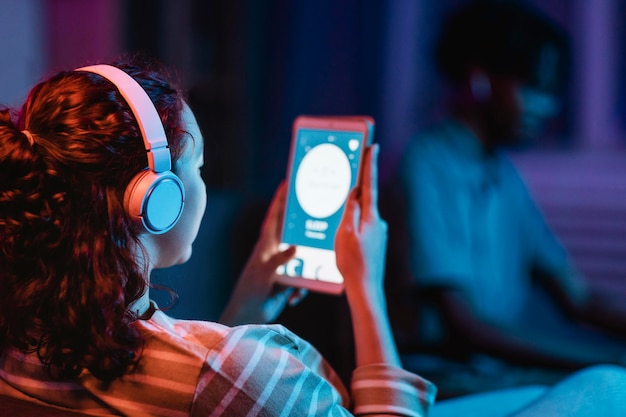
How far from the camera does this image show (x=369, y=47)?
2525 millimetres

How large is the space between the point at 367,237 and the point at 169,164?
0.95ft

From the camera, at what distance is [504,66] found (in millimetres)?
1589

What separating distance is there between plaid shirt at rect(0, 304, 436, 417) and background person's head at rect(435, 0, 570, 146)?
103cm

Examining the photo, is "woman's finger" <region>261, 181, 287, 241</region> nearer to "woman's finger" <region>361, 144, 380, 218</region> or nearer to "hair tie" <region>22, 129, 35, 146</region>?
"woman's finger" <region>361, 144, 380, 218</region>

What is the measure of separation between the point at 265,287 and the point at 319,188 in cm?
16

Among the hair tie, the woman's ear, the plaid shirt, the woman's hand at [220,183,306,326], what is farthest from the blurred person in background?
the hair tie

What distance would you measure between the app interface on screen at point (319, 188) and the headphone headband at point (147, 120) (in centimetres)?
31

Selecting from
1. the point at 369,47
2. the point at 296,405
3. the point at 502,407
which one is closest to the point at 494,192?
the point at 502,407

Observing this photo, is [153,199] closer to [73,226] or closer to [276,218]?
[73,226]

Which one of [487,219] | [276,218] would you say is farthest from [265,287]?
[487,219]

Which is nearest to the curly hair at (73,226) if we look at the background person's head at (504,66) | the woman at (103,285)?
the woman at (103,285)

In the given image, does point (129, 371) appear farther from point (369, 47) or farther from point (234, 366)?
point (369, 47)

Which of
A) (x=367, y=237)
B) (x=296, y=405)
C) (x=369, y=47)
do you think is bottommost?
(x=296, y=405)

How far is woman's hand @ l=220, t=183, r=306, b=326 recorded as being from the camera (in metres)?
0.96
